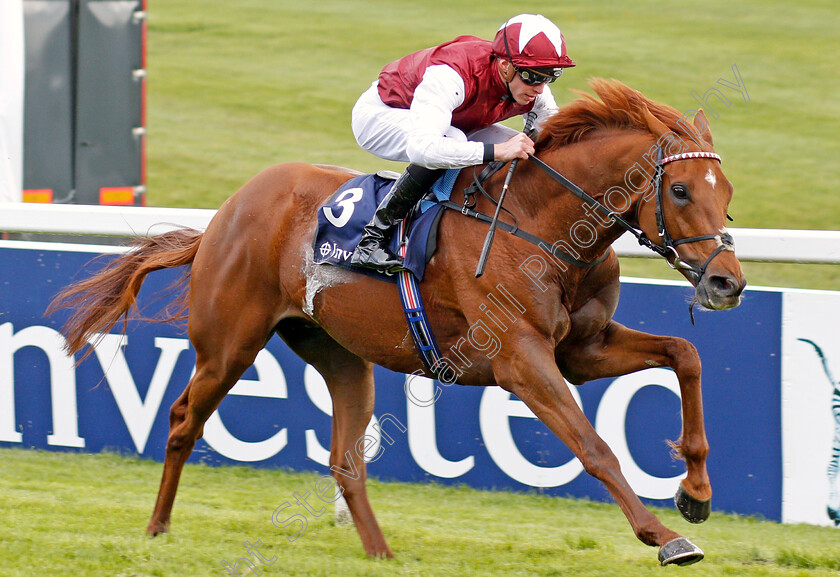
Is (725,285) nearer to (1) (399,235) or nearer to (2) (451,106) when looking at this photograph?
(2) (451,106)

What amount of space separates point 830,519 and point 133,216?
3.79m

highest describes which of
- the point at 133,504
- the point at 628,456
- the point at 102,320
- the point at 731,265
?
the point at 731,265

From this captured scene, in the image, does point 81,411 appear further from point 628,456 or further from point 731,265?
point 731,265

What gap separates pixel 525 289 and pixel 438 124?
0.66 metres

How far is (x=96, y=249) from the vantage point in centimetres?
574

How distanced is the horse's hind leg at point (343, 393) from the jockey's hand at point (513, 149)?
1343mm

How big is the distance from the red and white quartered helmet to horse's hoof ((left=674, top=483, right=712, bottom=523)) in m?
1.54

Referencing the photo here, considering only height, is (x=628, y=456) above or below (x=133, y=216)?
below

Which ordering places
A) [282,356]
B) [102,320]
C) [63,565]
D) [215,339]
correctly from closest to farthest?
[63,565] → [215,339] → [102,320] → [282,356]

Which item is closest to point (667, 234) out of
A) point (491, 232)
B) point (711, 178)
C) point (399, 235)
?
point (711, 178)

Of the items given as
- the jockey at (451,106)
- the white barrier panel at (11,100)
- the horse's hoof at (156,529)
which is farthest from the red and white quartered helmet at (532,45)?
the white barrier panel at (11,100)

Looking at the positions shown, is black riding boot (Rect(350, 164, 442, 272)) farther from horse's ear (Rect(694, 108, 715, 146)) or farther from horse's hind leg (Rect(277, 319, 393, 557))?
horse's ear (Rect(694, 108, 715, 146))

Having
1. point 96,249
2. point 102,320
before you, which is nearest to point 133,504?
point 102,320

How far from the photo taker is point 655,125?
3625 millimetres
